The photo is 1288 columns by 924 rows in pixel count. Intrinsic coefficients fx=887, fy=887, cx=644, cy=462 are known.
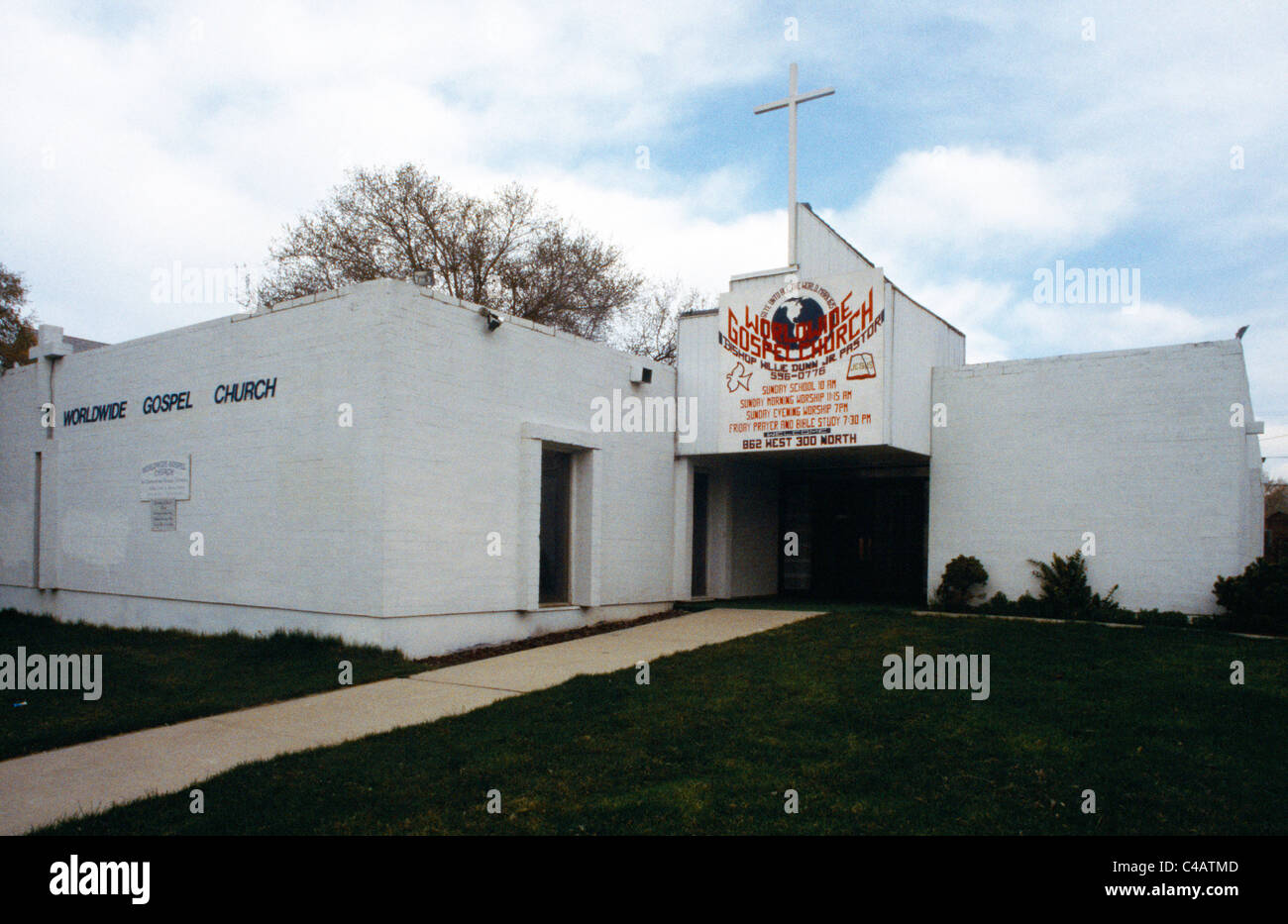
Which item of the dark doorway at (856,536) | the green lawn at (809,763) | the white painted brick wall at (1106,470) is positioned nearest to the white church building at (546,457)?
the white painted brick wall at (1106,470)

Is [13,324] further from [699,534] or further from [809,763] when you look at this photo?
[809,763]

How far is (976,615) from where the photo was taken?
42.9 feet

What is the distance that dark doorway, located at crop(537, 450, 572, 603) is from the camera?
1305cm

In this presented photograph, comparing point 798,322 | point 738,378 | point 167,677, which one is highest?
point 798,322

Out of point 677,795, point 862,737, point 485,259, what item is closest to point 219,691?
point 677,795

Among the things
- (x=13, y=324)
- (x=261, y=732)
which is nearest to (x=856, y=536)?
(x=261, y=732)

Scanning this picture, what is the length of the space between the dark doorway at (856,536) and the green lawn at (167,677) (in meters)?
10.1

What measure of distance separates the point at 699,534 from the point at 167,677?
928cm

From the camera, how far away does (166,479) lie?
42.7 ft

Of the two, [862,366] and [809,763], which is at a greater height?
[862,366]

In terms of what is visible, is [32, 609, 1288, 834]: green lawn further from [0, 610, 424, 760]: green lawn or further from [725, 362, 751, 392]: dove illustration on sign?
[725, 362, 751, 392]: dove illustration on sign

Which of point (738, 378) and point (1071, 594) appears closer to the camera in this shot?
point (1071, 594)
